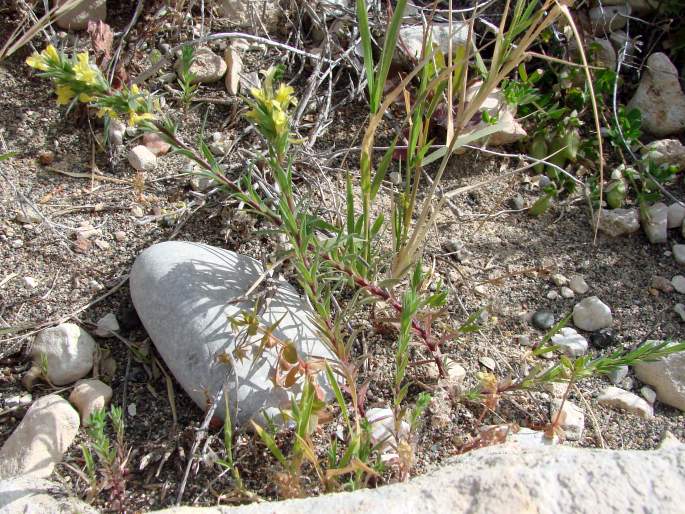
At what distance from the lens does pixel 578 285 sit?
227 centimetres

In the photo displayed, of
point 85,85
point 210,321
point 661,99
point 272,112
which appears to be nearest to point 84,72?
point 85,85

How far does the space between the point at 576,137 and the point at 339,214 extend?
104 centimetres

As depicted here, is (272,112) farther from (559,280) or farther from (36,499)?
(559,280)

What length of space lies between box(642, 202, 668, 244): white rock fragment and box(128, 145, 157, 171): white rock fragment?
1.73 m

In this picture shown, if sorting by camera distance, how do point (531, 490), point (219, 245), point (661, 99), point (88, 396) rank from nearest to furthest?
point (531, 490), point (88, 396), point (219, 245), point (661, 99)

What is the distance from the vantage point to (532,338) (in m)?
2.12

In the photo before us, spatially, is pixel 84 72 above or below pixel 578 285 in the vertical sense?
above

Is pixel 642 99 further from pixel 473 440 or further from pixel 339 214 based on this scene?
pixel 473 440

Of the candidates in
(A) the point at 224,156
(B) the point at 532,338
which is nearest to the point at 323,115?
(A) the point at 224,156

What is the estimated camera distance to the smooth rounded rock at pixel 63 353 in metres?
1.87

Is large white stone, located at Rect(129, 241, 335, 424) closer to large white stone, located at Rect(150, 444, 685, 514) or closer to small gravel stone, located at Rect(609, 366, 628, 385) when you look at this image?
large white stone, located at Rect(150, 444, 685, 514)

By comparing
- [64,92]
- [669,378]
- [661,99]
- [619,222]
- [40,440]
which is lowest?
[40,440]

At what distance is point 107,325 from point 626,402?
1.50m

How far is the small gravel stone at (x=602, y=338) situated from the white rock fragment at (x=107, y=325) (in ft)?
4.70
